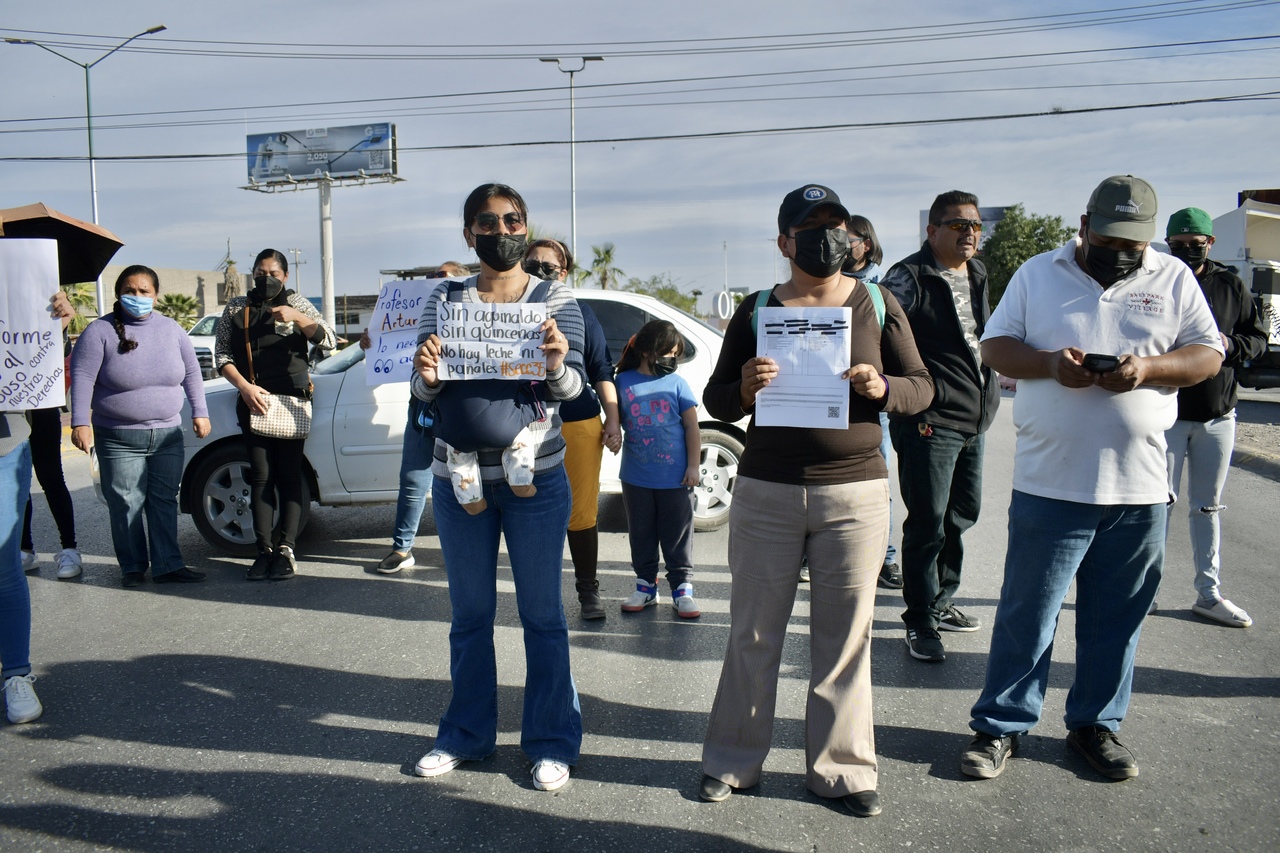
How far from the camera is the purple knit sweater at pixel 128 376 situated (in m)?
5.73

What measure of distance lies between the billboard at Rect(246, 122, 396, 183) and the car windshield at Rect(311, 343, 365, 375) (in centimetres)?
4740

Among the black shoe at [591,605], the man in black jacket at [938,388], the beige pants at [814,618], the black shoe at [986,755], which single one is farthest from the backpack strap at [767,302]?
the black shoe at [591,605]

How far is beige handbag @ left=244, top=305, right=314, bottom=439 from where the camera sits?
602 cm

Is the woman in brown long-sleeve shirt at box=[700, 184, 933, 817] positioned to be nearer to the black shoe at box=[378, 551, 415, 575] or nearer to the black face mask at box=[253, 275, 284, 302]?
the black shoe at box=[378, 551, 415, 575]

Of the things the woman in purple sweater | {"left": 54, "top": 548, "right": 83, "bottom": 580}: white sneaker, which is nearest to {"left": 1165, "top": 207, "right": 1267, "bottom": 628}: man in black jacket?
A: the woman in purple sweater

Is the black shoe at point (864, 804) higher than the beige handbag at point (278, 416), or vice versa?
the beige handbag at point (278, 416)

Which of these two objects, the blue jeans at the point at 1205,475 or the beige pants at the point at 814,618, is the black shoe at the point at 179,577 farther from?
the blue jeans at the point at 1205,475

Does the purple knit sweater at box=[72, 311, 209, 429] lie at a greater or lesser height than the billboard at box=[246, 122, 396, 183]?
lesser

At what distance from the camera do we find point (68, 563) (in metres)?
6.20

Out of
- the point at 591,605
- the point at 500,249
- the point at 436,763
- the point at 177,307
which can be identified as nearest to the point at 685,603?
the point at 591,605

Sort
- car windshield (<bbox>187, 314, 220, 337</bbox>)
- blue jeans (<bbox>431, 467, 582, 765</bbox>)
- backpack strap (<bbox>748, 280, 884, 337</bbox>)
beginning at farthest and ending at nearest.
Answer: car windshield (<bbox>187, 314, 220, 337</bbox>)
blue jeans (<bbox>431, 467, 582, 765</bbox>)
backpack strap (<bbox>748, 280, 884, 337</bbox>)

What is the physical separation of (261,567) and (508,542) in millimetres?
3350

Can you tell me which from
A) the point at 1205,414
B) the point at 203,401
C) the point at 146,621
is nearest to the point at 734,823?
the point at 1205,414

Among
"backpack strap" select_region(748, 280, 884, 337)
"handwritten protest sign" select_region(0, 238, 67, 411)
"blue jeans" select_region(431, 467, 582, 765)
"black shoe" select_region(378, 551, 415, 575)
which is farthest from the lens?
"black shoe" select_region(378, 551, 415, 575)
